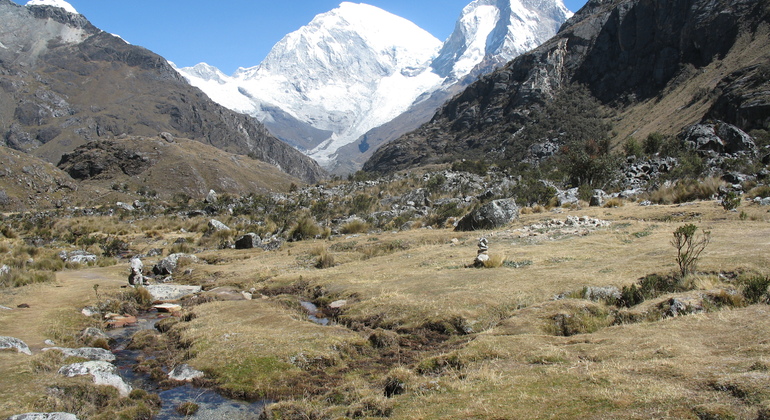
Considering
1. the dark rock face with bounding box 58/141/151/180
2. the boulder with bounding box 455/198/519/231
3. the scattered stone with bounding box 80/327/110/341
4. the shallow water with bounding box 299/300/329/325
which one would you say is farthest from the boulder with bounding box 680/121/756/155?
the dark rock face with bounding box 58/141/151/180

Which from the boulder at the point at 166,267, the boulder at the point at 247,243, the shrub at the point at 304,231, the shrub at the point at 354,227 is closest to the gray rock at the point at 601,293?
the boulder at the point at 166,267

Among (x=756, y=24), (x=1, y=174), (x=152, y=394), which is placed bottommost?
(x=152, y=394)

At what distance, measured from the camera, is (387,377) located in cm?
780

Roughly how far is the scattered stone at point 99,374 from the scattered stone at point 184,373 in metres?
0.89

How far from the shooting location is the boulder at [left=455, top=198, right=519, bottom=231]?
80.6 ft

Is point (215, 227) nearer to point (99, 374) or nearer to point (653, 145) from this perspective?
point (99, 374)

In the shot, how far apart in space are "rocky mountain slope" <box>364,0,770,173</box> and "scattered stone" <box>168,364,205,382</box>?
72951 mm

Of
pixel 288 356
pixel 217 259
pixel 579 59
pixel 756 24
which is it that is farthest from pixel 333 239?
pixel 579 59

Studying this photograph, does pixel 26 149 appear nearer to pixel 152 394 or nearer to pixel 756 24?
pixel 152 394

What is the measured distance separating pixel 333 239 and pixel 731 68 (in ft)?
314

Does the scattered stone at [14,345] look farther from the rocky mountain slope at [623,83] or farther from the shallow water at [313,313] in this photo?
the rocky mountain slope at [623,83]

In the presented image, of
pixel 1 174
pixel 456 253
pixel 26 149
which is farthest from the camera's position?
pixel 26 149

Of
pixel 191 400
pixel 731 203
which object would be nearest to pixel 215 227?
pixel 191 400

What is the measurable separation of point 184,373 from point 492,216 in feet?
60.5
